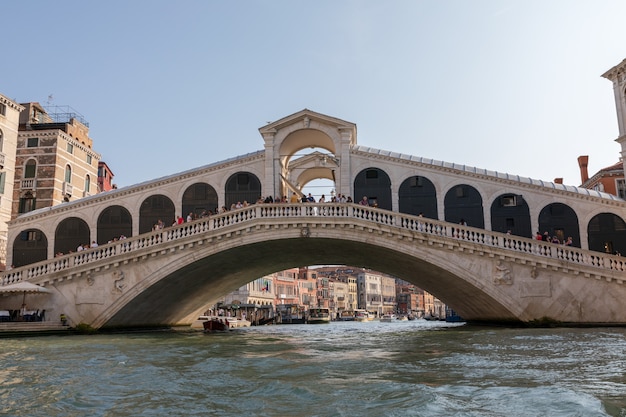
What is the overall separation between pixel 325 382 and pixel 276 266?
75.9ft

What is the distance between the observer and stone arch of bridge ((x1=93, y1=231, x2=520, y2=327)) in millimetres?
23422

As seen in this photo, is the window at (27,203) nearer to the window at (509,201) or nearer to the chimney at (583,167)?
the window at (509,201)

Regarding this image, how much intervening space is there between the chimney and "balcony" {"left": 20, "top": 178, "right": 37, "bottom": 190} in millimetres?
37036

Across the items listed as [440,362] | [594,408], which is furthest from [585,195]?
[594,408]

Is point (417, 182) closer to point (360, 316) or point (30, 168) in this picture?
point (30, 168)

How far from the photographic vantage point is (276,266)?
106ft

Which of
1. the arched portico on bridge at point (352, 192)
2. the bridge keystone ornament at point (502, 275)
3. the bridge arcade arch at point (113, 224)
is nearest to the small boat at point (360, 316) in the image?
the arched portico on bridge at point (352, 192)

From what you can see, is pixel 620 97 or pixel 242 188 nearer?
pixel 620 97

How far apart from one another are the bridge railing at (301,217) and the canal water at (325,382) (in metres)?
7.94

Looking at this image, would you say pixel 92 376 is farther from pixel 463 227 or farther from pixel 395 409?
pixel 463 227

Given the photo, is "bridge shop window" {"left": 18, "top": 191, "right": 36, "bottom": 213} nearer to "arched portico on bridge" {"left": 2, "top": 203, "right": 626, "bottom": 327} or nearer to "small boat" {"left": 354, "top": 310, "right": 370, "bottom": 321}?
"arched portico on bridge" {"left": 2, "top": 203, "right": 626, "bottom": 327}

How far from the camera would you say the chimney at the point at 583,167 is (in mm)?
41594

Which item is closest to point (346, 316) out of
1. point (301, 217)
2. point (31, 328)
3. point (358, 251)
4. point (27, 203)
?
point (27, 203)

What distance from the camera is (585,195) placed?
27281mm
